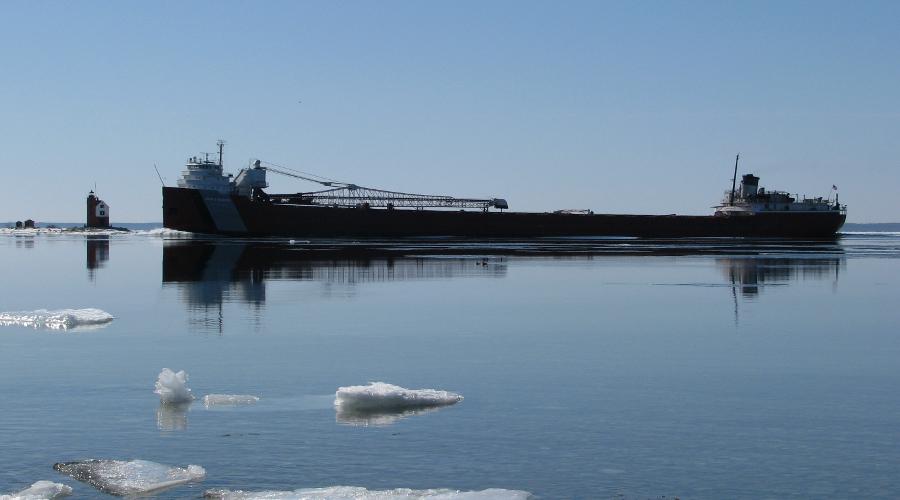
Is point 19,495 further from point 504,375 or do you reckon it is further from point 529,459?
point 504,375

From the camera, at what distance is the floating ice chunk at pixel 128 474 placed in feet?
24.8

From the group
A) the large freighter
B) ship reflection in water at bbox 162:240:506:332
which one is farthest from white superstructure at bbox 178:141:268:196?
ship reflection in water at bbox 162:240:506:332

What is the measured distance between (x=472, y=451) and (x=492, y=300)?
50.6ft

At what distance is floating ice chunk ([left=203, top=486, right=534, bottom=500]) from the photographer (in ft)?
23.9

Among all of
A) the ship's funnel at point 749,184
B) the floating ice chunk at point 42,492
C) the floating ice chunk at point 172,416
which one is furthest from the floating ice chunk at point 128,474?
the ship's funnel at point 749,184

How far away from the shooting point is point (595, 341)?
649 inches

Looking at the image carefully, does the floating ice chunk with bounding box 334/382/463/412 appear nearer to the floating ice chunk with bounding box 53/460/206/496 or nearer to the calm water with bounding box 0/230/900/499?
the calm water with bounding box 0/230/900/499

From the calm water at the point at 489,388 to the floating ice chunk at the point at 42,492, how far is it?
170mm

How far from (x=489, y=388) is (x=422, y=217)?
8095 centimetres

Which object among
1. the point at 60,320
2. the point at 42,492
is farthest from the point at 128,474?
the point at 60,320

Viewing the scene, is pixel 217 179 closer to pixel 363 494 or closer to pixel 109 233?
pixel 109 233

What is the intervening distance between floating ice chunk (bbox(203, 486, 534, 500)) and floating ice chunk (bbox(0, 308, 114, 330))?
11.9 metres

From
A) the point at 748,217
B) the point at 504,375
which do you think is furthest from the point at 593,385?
the point at 748,217

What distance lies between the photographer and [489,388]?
1194 centimetres
